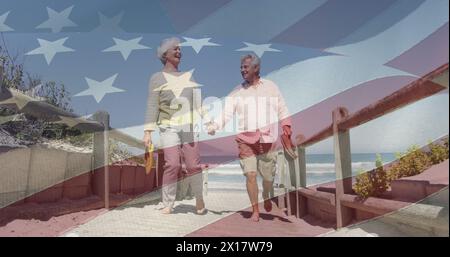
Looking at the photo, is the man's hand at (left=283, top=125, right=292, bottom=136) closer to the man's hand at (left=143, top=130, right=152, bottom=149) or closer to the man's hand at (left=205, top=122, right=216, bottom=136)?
the man's hand at (left=205, top=122, right=216, bottom=136)

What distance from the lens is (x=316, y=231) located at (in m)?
2.73

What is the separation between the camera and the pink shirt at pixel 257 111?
234 cm

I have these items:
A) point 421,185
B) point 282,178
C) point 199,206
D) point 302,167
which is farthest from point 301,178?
point 421,185

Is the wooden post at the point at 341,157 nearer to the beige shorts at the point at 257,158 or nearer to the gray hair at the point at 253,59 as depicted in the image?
the beige shorts at the point at 257,158

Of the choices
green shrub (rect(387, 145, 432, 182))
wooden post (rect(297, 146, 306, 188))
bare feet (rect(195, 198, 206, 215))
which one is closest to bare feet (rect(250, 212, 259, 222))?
bare feet (rect(195, 198, 206, 215))

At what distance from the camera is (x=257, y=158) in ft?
7.94

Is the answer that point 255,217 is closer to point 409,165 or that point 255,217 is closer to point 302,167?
point 409,165

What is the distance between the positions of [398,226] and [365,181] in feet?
1.00

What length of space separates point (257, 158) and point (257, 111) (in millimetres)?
284

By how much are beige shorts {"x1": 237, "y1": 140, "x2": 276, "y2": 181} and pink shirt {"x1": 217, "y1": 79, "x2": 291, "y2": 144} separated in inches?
1.4

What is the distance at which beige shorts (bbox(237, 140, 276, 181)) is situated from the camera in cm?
236

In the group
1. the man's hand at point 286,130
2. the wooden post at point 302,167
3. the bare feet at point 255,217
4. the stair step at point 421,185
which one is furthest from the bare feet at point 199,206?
the wooden post at point 302,167
